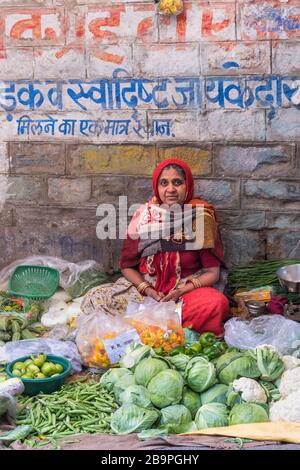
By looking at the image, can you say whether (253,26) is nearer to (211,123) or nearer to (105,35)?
(211,123)

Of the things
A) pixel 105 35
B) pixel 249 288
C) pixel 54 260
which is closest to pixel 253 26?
pixel 105 35

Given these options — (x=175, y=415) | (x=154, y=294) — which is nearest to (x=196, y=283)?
(x=154, y=294)

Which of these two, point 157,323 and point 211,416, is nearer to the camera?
point 211,416

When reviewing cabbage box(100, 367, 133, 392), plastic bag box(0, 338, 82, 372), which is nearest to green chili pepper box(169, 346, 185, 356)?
cabbage box(100, 367, 133, 392)

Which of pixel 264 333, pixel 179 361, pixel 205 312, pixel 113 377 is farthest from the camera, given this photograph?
pixel 205 312

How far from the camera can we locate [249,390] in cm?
416

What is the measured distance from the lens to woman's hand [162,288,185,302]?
218 inches

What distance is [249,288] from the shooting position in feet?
20.1

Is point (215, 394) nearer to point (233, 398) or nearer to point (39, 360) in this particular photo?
point (233, 398)

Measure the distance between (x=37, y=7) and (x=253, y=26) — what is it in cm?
193

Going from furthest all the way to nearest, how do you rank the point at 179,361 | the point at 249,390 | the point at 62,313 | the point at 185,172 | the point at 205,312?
the point at 62,313 < the point at 185,172 < the point at 205,312 < the point at 179,361 < the point at 249,390

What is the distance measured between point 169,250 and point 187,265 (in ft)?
0.62

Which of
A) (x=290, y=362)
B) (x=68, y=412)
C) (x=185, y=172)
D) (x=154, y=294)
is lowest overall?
(x=68, y=412)

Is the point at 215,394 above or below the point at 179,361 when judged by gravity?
below
